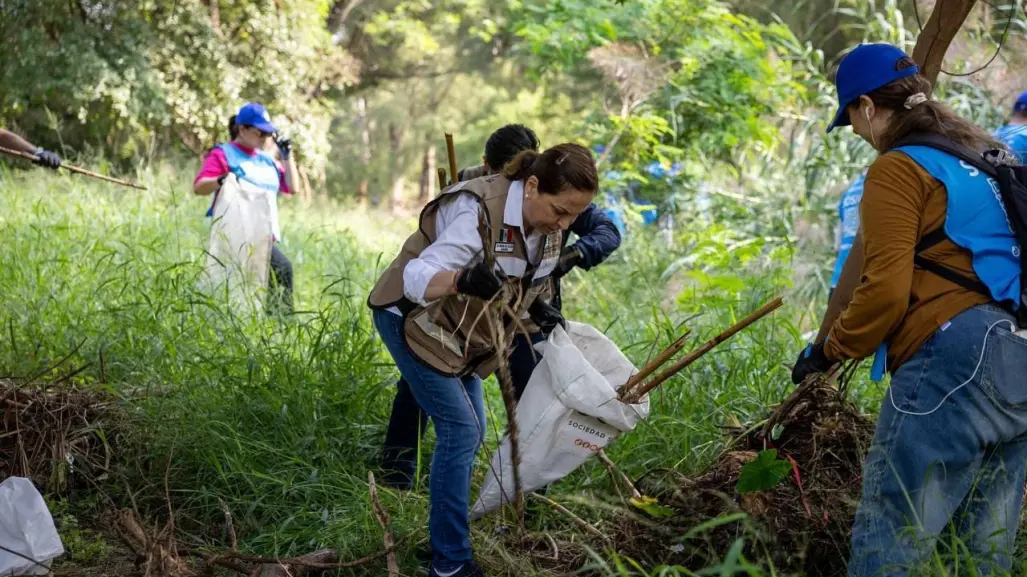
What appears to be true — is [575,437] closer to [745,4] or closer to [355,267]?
[355,267]

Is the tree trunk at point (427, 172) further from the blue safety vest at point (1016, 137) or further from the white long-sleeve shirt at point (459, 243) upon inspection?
the white long-sleeve shirt at point (459, 243)

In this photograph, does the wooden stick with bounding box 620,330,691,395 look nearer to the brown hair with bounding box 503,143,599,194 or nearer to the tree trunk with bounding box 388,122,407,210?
the brown hair with bounding box 503,143,599,194

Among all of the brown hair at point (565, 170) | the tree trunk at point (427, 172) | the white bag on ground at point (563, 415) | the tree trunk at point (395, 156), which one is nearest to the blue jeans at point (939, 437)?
the white bag on ground at point (563, 415)

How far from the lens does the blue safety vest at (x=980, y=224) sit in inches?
93.0

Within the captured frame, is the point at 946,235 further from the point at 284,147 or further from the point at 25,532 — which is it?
the point at 284,147

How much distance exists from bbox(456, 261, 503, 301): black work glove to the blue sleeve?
1071mm

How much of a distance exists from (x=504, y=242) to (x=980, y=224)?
1.33m

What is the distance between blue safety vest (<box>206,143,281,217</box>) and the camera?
610 centimetres

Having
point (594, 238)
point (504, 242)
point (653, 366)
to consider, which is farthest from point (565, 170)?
point (594, 238)

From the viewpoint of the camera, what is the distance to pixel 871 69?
8.29 feet

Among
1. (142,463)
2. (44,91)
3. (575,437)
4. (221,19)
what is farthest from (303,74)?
(575,437)

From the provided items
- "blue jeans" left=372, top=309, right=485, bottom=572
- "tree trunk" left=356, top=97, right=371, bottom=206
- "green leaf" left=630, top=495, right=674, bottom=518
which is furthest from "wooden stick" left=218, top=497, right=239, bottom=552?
"tree trunk" left=356, top=97, right=371, bottom=206

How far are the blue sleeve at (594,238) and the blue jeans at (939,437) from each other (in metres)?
1.50

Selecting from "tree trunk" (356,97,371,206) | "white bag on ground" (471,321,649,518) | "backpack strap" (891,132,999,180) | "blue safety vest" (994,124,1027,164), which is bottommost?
"tree trunk" (356,97,371,206)
